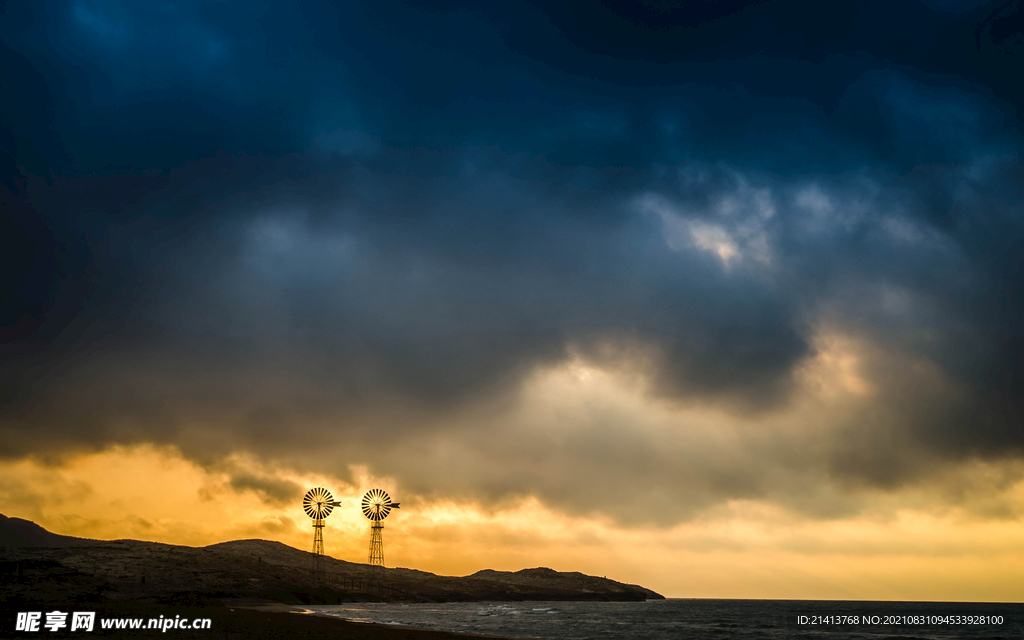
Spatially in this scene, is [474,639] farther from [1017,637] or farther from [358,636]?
[1017,637]

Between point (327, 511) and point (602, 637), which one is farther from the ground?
point (327, 511)

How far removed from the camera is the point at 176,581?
197875 millimetres

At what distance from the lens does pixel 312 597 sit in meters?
190

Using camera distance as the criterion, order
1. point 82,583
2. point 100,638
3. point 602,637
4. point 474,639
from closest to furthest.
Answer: point 100,638 → point 474,639 → point 602,637 → point 82,583

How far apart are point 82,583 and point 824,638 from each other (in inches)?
5060

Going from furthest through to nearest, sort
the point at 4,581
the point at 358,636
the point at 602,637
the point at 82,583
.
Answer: the point at 82,583
the point at 4,581
the point at 602,637
the point at 358,636

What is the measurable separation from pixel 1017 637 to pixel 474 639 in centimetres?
8892

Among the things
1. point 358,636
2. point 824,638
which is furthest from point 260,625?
point 824,638

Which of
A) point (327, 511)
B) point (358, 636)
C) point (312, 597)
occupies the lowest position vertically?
point (312, 597)

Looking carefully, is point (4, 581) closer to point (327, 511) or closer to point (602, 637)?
point (327, 511)

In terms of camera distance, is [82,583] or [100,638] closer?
[100,638]

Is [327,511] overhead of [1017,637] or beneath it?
overhead

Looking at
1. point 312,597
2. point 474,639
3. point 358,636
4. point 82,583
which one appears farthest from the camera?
point 312,597

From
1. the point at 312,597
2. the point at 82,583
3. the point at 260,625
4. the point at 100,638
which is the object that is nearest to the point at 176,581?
the point at 312,597
